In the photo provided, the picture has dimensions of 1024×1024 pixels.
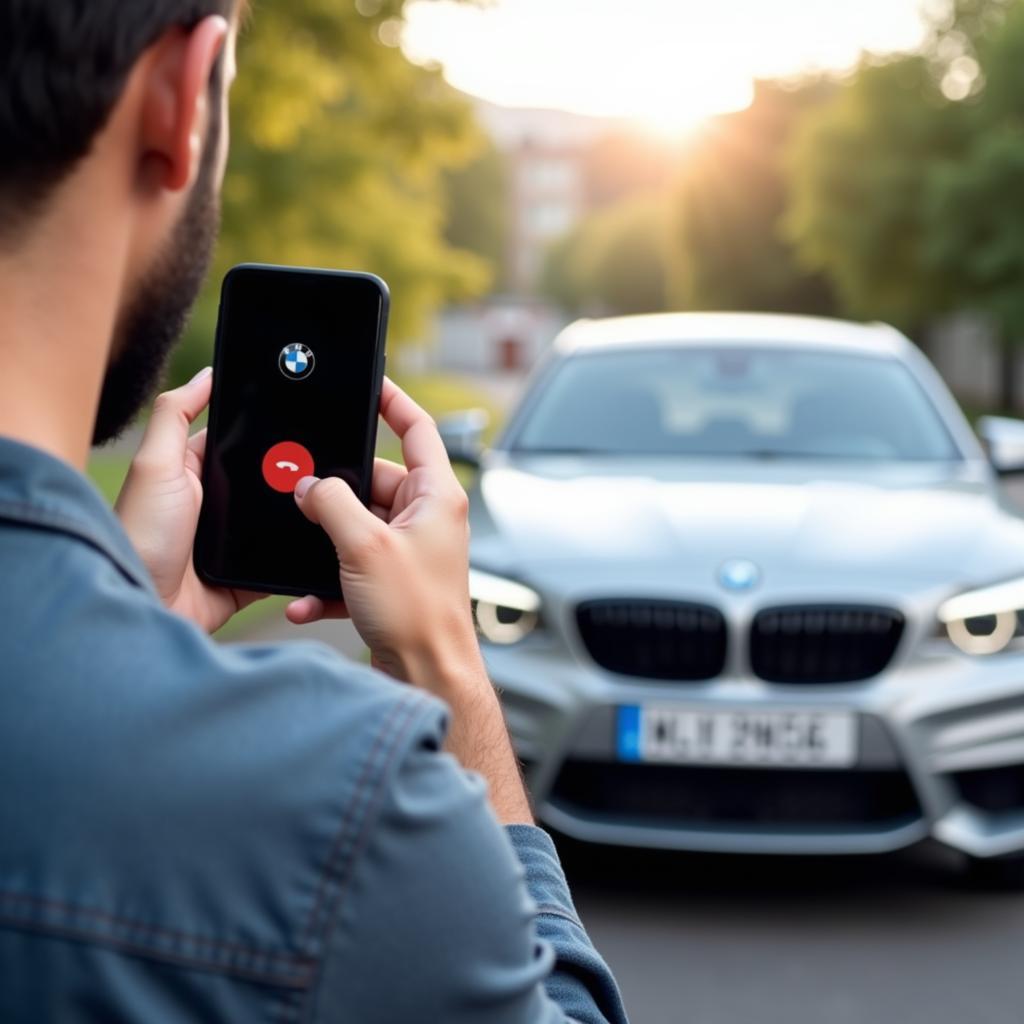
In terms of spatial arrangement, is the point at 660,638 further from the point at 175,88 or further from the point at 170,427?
the point at 175,88

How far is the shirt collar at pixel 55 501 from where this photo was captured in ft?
2.98

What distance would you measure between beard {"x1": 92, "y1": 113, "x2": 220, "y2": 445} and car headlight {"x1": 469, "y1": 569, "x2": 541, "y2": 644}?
127 inches

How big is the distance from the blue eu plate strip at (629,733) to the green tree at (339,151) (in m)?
8.70

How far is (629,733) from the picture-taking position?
165 inches

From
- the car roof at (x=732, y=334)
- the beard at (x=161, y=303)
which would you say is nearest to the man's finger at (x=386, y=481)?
the beard at (x=161, y=303)

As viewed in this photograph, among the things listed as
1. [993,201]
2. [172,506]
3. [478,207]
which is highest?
[172,506]

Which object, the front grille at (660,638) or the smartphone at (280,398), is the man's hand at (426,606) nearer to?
the smartphone at (280,398)

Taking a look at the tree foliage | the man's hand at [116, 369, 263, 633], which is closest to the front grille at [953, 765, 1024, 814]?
the man's hand at [116, 369, 263, 633]

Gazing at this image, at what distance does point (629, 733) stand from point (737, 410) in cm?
227

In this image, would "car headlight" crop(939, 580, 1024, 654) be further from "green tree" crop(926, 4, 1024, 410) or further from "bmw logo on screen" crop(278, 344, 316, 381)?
"green tree" crop(926, 4, 1024, 410)

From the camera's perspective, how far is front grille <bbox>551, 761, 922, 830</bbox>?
4199 millimetres

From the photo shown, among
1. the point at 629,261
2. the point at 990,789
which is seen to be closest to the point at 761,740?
the point at 990,789

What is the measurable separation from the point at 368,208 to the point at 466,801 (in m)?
33.2

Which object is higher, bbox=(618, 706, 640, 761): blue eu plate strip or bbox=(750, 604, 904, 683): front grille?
bbox=(750, 604, 904, 683): front grille
